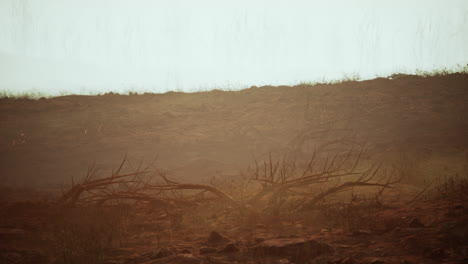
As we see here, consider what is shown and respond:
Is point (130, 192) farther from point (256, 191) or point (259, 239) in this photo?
point (256, 191)

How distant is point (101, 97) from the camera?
46.0 feet

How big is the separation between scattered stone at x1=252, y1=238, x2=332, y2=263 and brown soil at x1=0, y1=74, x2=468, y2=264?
2 cm

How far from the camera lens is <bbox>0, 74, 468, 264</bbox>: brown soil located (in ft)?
9.95

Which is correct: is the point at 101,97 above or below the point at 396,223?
above

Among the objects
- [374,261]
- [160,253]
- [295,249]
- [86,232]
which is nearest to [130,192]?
[86,232]

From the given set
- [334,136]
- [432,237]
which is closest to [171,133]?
[334,136]

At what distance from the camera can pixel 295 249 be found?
2.86 m

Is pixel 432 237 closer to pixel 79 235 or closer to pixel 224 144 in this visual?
pixel 79 235

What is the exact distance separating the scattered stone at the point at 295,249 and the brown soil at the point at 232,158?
17mm

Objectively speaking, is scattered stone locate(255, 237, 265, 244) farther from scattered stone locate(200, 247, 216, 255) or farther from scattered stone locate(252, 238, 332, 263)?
scattered stone locate(200, 247, 216, 255)

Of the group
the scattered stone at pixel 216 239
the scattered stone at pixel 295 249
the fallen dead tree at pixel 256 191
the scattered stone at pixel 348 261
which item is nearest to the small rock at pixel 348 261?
the scattered stone at pixel 348 261

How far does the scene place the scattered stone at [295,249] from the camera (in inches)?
110

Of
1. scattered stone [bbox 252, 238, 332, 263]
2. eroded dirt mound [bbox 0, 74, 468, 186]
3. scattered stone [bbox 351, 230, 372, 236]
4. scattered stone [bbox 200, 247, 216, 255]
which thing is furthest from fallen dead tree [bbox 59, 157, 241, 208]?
eroded dirt mound [bbox 0, 74, 468, 186]

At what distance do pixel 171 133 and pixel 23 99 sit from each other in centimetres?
625
